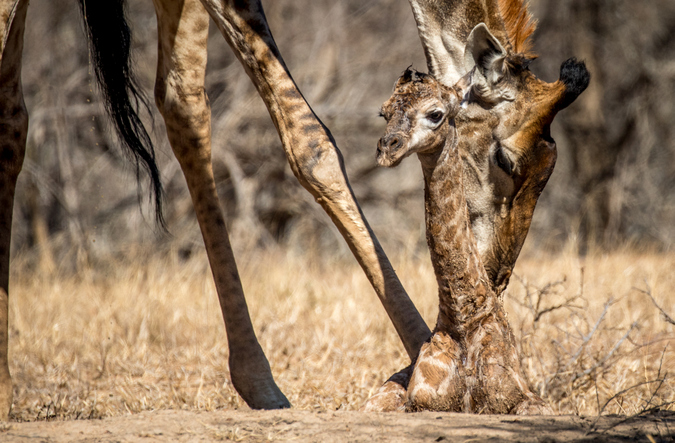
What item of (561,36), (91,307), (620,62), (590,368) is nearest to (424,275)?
(590,368)

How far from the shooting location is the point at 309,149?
118 inches

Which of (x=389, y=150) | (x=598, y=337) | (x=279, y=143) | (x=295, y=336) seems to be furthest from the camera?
(x=279, y=143)

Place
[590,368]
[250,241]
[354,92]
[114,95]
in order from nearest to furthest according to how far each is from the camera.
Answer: [590,368], [114,95], [250,241], [354,92]

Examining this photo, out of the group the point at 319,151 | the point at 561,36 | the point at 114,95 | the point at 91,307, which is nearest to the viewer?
the point at 319,151

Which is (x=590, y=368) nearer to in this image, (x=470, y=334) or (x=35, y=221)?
(x=470, y=334)

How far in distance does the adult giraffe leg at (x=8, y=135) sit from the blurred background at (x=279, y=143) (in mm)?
3524

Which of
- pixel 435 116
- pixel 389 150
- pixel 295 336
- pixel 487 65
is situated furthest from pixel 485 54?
pixel 295 336

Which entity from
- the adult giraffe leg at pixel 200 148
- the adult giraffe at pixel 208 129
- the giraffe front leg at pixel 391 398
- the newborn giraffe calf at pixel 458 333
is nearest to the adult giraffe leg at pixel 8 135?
the adult giraffe at pixel 208 129

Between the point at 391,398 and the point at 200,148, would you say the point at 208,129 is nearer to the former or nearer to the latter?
the point at 200,148

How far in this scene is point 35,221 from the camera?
8.02m

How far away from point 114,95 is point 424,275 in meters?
2.96

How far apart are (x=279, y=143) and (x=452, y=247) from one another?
224 inches

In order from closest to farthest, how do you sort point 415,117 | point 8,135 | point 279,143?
point 415,117, point 8,135, point 279,143

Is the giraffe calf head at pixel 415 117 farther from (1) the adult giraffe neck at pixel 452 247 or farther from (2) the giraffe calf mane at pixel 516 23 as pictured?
(2) the giraffe calf mane at pixel 516 23
